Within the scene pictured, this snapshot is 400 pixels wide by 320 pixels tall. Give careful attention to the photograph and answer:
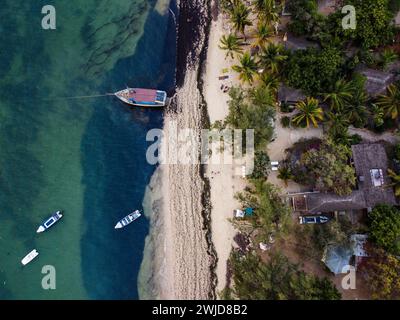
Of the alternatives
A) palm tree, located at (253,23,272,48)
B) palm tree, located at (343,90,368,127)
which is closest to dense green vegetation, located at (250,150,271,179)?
palm tree, located at (343,90,368,127)

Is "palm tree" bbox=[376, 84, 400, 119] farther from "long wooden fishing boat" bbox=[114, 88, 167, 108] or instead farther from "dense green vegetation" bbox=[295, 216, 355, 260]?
"long wooden fishing boat" bbox=[114, 88, 167, 108]

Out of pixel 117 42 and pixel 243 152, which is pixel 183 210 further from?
pixel 117 42

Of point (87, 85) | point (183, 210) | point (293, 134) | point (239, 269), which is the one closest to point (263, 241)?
point (239, 269)

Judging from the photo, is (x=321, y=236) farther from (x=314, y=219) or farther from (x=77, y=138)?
(x=77, y=138)

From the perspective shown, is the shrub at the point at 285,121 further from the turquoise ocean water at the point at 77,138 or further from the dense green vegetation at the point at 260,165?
the turquoise ocean water at the point at 77,138

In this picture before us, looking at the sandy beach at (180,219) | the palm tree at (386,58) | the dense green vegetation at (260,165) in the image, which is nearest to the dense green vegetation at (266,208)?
the dense green vegetation at (260,165)
